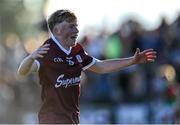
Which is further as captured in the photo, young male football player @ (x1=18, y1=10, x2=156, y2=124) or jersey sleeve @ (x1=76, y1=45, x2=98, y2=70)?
jersey sleeve @ (x1=76, y1=45, x2=98, y2=70)

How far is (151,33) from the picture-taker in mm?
19078

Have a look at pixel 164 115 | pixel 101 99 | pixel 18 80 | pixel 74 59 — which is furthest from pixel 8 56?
pixel 74 59

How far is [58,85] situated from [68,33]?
61 cm

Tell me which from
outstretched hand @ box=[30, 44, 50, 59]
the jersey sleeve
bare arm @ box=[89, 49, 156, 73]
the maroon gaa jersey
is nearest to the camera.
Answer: outstretched hand @ box=[30, 44, 50, 59]

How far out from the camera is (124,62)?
10164mm

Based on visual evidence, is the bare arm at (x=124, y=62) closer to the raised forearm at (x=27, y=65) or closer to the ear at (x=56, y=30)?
the ear at (x=56, y=30)

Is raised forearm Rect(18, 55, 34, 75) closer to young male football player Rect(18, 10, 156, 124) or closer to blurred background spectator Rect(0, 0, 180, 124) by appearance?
young male football player Rect(18, 10, 156, 124)

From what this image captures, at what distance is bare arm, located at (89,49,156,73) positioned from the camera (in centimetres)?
1013

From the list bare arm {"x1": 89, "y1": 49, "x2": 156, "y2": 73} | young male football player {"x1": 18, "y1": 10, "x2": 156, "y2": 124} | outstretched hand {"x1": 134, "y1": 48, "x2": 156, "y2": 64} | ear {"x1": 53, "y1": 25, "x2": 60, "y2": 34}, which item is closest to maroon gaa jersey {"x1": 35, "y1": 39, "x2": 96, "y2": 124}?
young male football player {"x1": 18, "y1": 10, "x2": 156, "y2": 124}

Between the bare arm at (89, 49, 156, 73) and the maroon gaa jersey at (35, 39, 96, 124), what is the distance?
1.86 feet

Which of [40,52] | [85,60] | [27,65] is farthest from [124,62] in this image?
[27,65]

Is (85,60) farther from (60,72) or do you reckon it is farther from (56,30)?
(56,30)

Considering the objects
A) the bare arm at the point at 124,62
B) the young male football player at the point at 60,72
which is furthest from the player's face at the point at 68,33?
the bare arm at the point at 124,62

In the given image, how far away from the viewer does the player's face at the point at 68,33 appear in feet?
31.3
